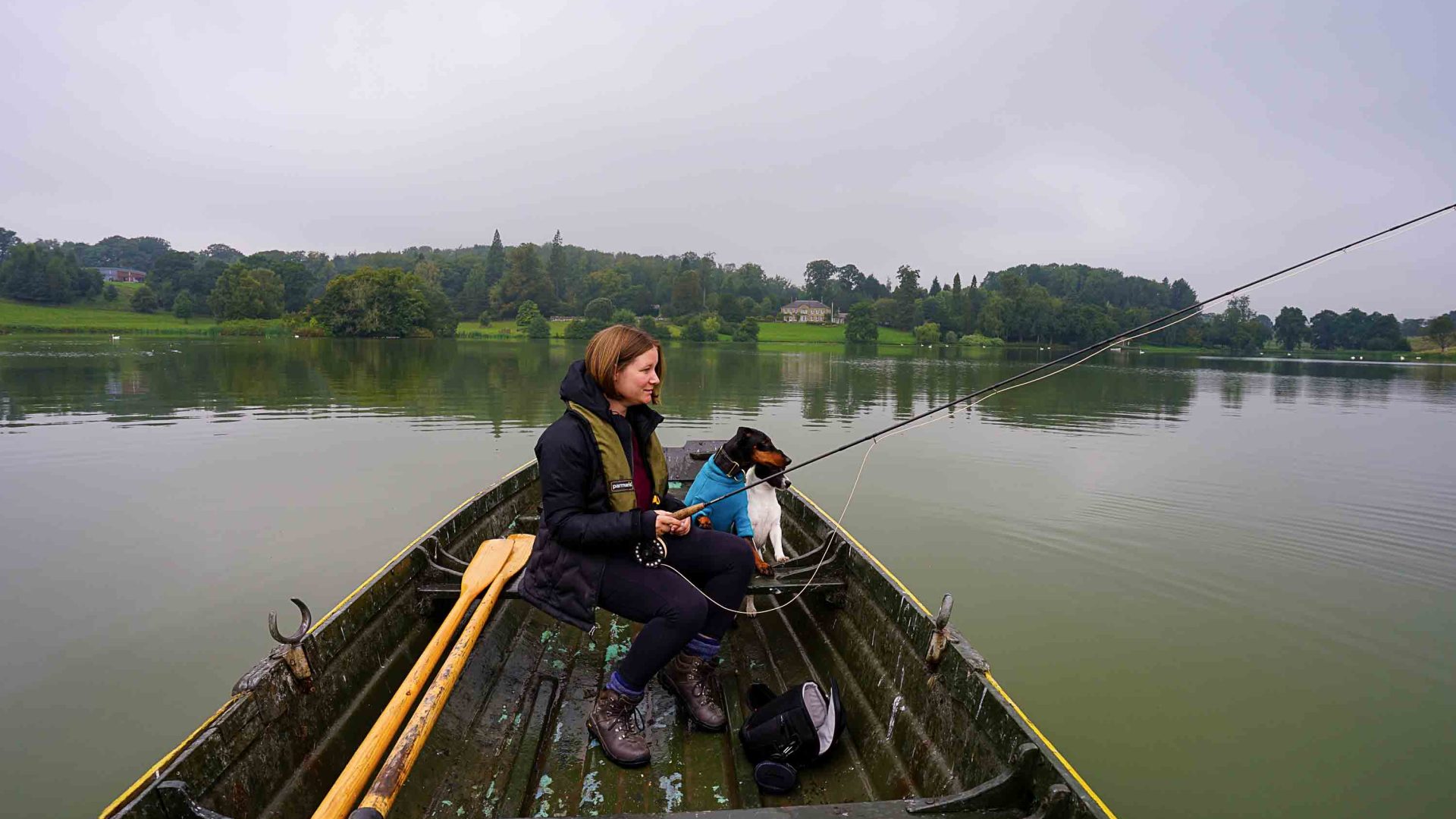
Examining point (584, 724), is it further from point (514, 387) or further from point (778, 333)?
point (778, 333)

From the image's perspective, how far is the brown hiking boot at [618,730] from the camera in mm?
3375

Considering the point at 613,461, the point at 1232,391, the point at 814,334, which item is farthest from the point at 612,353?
the point at 814,334

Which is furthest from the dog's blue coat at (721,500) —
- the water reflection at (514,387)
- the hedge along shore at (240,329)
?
the hedge along shore at (240,329)

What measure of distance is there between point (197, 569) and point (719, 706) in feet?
20.8

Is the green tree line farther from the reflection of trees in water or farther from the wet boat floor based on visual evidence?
the wet boat floor

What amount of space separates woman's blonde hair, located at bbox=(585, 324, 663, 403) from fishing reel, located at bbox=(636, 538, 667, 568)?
702 mm

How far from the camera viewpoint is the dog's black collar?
4797 mm

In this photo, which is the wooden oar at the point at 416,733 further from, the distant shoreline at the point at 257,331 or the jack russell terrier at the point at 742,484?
the distant shoreline at the point at 257,331

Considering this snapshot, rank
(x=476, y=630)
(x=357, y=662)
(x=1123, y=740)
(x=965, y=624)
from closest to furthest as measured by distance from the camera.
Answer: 1. (x=476, y=630)
2. (x=357, y=662)
3. (x=1123, y=740)
4. (x=965, y=624)

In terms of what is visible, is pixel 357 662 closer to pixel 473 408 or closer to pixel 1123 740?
pixel 1123 740

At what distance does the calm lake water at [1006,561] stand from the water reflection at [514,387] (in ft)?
1.63

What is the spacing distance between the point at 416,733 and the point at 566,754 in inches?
42.9

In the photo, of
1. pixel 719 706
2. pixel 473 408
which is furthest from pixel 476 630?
pixel 473 408

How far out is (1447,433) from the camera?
59.5ft
